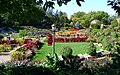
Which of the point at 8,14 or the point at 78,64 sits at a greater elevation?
the point at 8,14

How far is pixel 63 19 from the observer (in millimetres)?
91562

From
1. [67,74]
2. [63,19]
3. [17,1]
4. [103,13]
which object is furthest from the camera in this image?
[103,13]

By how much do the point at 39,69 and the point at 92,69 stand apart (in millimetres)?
779

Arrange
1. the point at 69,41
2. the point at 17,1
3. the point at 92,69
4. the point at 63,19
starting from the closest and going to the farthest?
the point at 92,69 < the point at 17,1 < the point at 69,41 < the point at 63,19

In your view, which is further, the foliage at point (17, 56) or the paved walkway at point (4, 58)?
the paved walkway at point (4, 58)

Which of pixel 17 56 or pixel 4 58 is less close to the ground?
pixel 17 56

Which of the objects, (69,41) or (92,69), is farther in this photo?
(69,41)

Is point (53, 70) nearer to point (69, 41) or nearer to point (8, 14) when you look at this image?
point (8, 14)

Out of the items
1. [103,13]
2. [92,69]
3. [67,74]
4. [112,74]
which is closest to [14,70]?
[67,74]

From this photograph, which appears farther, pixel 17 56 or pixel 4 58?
pixel 4 58

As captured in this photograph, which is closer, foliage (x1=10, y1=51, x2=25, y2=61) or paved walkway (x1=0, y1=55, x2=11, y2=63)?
foliage (x1=10, y1=51, x2=25, y2=61)

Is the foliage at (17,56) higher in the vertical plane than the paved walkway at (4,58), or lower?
higher

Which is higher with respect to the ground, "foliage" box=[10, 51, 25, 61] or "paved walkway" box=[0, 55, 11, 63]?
"foliage" box=[10, 51, 25, 61]

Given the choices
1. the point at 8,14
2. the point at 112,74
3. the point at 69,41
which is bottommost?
the point at 69,41
